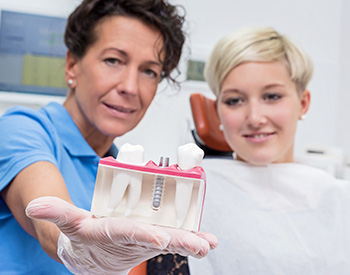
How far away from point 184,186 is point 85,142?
0.65 metres

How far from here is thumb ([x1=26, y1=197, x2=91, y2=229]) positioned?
51 cm

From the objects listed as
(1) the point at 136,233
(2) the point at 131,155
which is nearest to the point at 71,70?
(2) the point at 131,155

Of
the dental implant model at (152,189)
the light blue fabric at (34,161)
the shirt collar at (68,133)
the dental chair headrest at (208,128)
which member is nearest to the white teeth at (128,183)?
the dental implant model at (152,189)

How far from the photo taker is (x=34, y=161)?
2.62ft

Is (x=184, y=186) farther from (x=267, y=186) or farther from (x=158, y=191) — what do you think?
(x=267, y=186)

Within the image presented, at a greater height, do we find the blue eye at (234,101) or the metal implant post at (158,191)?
the blue eye at (234,101)

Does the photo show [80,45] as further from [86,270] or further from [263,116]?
[86,270]

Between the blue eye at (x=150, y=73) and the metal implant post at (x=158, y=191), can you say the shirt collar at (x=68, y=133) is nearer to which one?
the blue eye at (x=150, y=73)

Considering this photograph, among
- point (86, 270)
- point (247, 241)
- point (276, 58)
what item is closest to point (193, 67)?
point (276, 58)

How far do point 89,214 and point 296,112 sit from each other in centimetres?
84

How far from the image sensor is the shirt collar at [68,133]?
1.11 meters

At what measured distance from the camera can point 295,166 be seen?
4.27 ft

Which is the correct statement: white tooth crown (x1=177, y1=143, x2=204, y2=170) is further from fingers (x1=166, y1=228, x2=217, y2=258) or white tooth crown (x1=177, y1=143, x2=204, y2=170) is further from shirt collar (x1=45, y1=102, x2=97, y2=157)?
shirt collar (x1=45, y1=102, x2=97, y2=157)

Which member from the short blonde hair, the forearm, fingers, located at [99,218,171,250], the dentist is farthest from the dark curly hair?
fingers, located at [99,218,171,250]
